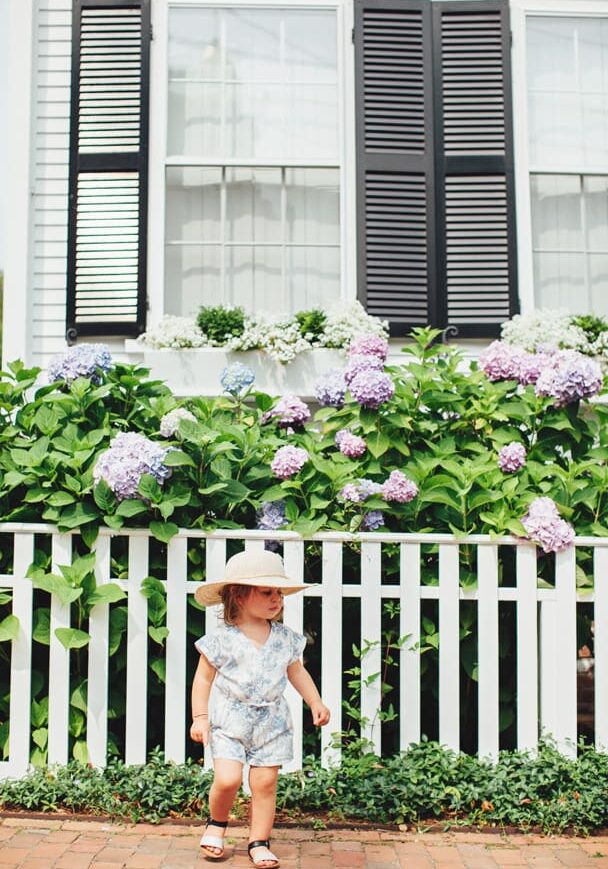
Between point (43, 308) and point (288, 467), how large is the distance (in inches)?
114

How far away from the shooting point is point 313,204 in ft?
20.5

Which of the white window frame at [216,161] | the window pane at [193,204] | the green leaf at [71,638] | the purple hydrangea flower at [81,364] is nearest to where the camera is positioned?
the green leaf at [71,638]

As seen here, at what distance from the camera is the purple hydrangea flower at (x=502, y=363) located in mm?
4301

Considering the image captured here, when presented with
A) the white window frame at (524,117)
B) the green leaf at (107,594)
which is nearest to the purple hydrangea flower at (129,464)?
the green leaf at (107,594)

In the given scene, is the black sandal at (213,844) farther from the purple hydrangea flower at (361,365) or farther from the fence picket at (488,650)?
the purple hydrangea flower at (361,365)

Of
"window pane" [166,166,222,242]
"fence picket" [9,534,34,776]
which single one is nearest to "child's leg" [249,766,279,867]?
"fence picket" [9,534,34,776]

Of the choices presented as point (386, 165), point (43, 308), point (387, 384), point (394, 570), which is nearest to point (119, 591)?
point (394, 570)

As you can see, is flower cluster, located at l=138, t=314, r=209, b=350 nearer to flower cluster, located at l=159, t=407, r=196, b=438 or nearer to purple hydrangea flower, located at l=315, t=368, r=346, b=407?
purple hydrangea flower, located at l=315, t=368, r=346, b=407

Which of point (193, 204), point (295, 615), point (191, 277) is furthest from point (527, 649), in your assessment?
point (193, 204)

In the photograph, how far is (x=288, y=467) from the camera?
152 inches

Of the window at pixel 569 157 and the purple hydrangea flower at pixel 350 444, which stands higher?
the window at pixel 569 157

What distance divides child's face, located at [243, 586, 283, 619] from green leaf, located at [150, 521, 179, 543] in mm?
632

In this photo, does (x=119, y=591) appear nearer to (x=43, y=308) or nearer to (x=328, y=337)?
(x=328, y=337)

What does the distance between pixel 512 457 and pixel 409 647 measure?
93cm
